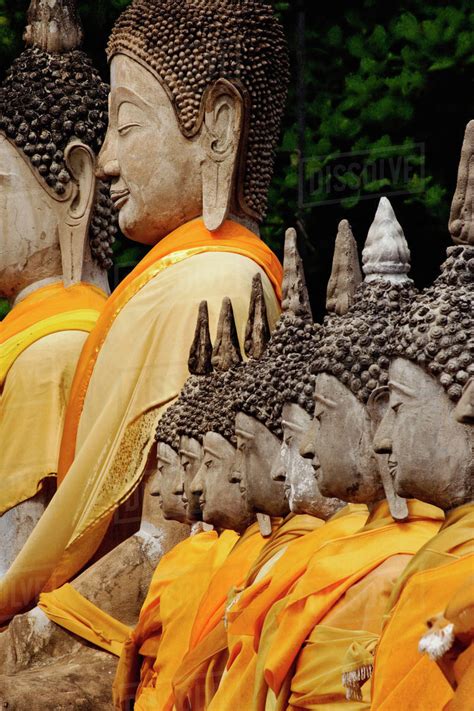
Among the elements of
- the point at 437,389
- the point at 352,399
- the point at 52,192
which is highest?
the point at 437,389

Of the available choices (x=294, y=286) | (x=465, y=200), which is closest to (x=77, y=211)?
(x=294, y=286)

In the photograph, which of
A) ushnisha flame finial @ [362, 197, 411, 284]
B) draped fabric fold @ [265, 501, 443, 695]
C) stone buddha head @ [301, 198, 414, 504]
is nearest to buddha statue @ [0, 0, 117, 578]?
ushnisha flame finial @ [362, 197, 411, 284]

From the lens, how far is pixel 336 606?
4.63 m

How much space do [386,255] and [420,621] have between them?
3.68 feet

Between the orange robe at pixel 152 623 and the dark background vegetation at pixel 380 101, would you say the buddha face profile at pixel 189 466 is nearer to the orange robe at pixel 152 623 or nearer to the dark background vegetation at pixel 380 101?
the orange robe at pixel 152 623

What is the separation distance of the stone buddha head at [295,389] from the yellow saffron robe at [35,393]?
1928 mm

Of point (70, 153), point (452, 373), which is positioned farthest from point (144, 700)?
point (70, 153)

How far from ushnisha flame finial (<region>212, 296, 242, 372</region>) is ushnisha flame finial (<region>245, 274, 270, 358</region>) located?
0.04m

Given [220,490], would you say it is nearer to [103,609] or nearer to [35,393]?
[103,609]

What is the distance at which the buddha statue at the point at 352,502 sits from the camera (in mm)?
4578

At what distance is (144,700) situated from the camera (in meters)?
5.71

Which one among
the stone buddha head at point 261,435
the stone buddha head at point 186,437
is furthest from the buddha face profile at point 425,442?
the stone buddha head at point 186,437

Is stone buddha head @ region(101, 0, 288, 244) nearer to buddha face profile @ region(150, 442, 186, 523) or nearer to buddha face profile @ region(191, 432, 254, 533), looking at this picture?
buddha face profile @ region(150, 442, 186, 523)

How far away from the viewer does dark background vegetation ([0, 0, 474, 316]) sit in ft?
A: 23.7
